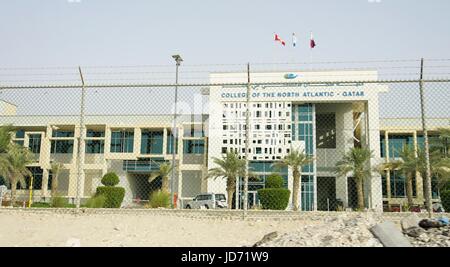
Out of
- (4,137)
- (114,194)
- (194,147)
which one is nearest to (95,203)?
(114,194)

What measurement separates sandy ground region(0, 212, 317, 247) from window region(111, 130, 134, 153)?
41.7 m

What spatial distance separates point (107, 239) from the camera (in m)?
6.86

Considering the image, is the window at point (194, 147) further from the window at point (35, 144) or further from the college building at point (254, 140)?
the window at point (35, 144)

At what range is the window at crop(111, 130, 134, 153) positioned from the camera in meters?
49.9

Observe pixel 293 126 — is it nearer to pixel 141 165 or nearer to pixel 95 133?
pixel 141 165

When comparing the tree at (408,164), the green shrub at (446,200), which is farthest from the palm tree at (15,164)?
the tree at (408,164)

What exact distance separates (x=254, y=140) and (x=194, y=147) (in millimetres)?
8394

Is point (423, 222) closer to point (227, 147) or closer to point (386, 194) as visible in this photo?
point (227, 147)

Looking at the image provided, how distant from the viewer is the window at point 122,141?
49.9m

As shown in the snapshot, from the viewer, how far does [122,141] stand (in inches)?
1988

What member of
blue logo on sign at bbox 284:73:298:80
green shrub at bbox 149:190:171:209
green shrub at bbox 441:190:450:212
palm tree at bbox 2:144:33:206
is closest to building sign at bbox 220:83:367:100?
blue logo on sign at bbox 284:73:298:80

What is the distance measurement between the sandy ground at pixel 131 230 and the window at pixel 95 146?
42126 millimetres
